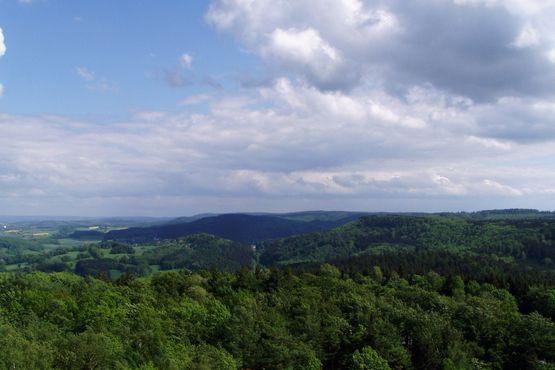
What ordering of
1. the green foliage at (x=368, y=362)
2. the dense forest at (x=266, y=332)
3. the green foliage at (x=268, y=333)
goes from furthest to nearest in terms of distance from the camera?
the green foliage at (x=368, y=362) < the green foliage at (x=268, y=333) < the dense forest at (x=266, y=332)

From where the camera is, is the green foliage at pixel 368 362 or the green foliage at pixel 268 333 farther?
the green foliage at pixel 368 362

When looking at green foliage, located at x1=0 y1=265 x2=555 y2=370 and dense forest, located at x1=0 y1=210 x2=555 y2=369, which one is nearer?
dense forest, located at x1=0 y1=210 x2=555 y2=369

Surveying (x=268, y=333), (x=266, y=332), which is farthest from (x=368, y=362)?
(x=266, y=332)

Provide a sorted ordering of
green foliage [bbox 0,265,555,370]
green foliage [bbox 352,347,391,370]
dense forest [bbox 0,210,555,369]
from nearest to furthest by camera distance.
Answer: dense forest [bbox 0,210,555,369] < green foliage [bbox 0,265,555,370] < green foliage [bbox 352,347,391,370]

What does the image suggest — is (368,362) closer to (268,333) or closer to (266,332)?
(268,333)

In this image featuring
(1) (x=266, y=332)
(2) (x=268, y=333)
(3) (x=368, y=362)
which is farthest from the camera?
(1) (x=266, y=332)

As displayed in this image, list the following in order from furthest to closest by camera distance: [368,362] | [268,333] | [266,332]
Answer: [266,332] → [268,333] → [368,362]

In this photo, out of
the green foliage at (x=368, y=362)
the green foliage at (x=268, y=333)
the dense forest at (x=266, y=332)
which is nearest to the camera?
the dense forest at (x=266, y=332)

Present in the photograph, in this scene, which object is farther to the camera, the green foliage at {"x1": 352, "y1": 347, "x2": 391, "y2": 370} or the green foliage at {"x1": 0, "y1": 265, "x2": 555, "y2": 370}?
the green foliage at {"x1": 352, "y1": 347, "x2": 391, "y2": 370}

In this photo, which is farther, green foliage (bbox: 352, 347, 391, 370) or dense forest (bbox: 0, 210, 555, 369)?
green foliage (bbox: 352, 347, 391, 370)

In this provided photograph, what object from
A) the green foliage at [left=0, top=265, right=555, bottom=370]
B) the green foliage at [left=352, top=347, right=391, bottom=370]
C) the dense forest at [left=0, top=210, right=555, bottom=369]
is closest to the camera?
the dense forest at [left=0, top=210, right=555, bottom=369]

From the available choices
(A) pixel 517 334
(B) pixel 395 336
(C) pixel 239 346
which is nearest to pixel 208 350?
(C) pixel 239 346

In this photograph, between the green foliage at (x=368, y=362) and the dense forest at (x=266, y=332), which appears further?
the green foliage at (x=368, y=362)
